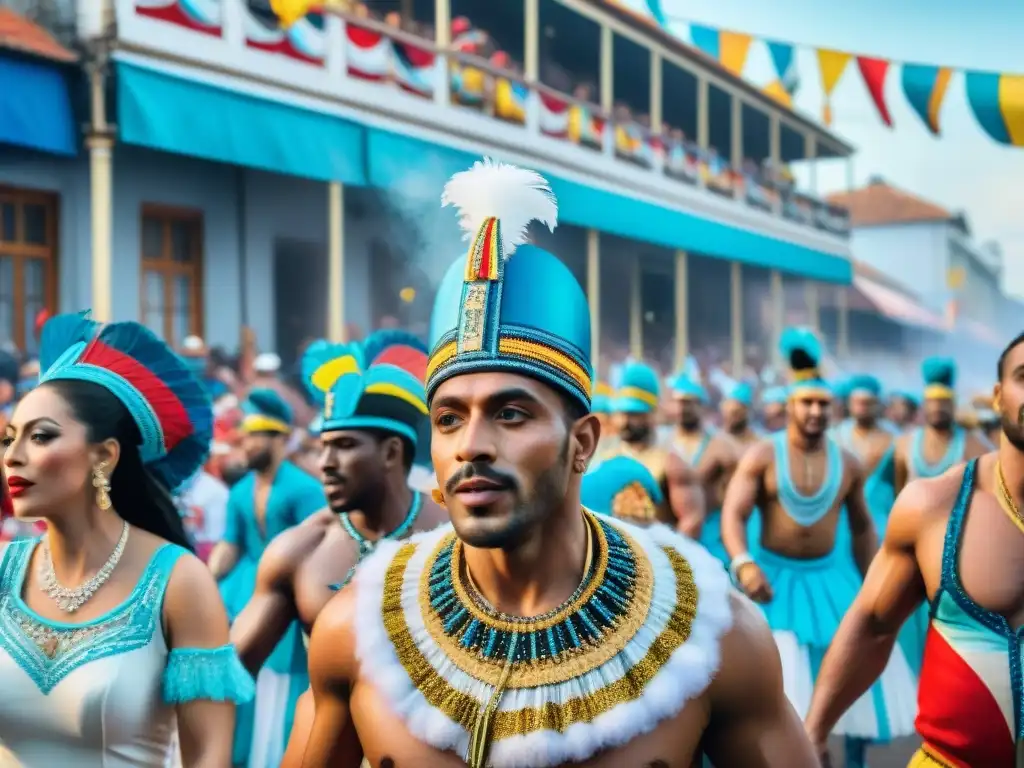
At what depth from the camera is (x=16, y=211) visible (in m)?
13.0

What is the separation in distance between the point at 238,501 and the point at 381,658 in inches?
194

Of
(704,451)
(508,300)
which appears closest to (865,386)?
(704,451)

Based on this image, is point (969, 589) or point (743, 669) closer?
point (743, 669)

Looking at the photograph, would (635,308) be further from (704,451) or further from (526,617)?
(526,617)

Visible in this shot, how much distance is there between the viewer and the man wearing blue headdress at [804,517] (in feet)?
24.0

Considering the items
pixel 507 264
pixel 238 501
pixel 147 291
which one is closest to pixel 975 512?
pixel 507 264

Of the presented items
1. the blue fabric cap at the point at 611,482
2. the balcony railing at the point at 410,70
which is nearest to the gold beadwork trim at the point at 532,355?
the blue fabric cap at the point at 611,482

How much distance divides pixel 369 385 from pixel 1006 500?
2.44 m

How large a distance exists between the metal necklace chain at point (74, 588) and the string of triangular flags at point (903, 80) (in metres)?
10.5

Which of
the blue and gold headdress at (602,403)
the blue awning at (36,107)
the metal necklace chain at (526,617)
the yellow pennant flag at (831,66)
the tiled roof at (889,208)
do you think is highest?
the tiled roof at (889,208)

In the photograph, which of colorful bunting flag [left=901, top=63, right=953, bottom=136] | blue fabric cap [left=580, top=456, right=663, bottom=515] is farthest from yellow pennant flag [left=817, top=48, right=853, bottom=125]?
blue fabric cap [left=580, top=456, right=663, bottom=515]

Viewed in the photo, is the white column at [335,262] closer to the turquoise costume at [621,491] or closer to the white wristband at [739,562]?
the white wristband at [739,562]

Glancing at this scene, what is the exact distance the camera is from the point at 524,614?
Result: 2.56 metres

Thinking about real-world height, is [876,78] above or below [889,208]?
below
